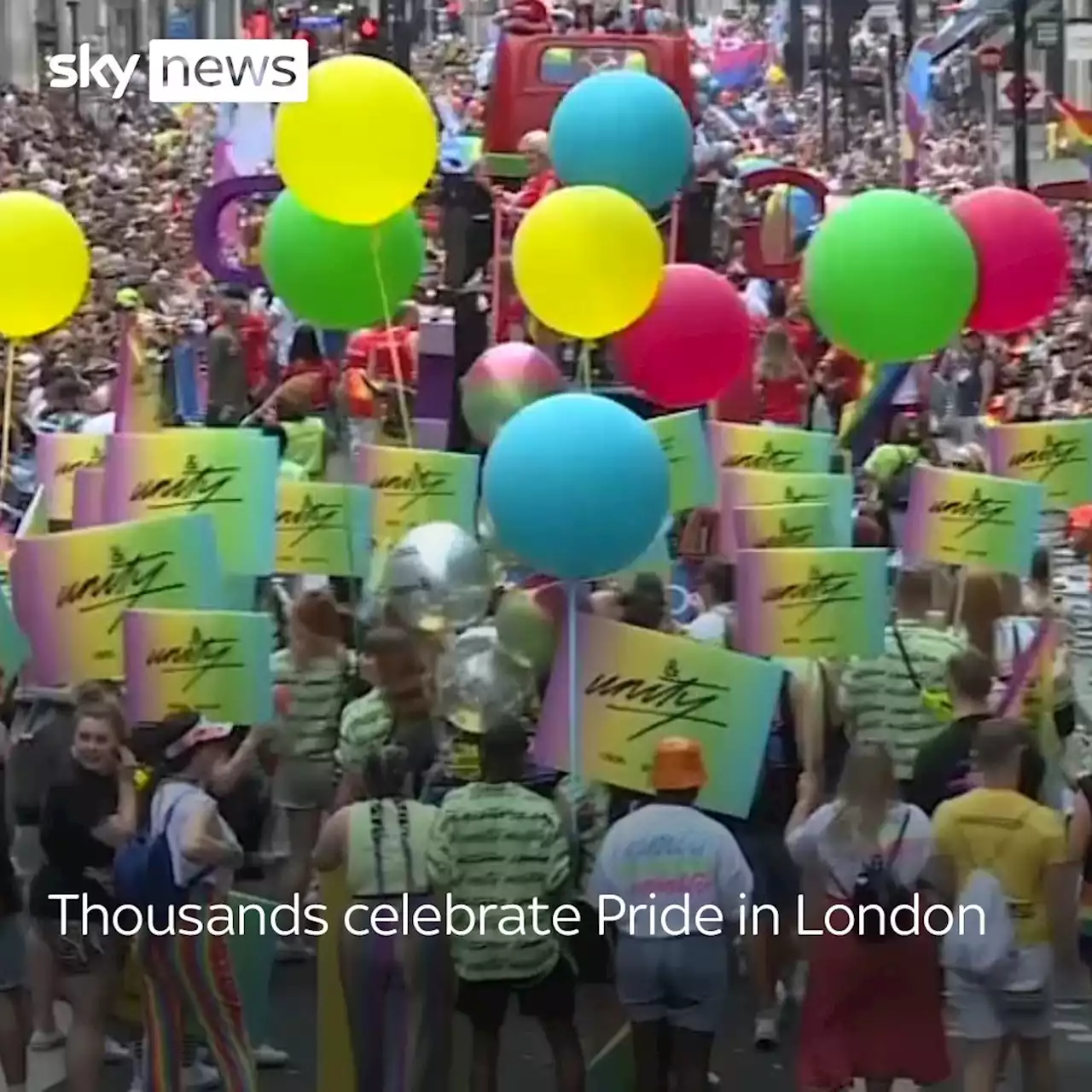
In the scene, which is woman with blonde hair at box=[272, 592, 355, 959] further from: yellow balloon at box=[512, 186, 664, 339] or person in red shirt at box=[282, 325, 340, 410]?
person in red shirt at box=[282, 325, 340, 410]

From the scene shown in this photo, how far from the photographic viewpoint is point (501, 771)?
6305 mm

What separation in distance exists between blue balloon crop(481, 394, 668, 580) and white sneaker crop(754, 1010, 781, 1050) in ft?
4.84

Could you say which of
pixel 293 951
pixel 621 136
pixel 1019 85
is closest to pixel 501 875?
pixel 293 951

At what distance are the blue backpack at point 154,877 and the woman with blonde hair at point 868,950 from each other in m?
1.44

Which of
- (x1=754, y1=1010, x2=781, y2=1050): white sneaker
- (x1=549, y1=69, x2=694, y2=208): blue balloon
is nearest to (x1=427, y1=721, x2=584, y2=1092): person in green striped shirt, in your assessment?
(x1=754, y1=1010, x2=781, y2=1050): white sneaker

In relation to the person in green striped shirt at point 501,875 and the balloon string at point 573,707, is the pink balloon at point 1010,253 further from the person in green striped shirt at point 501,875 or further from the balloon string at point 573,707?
the person in green striped shirt at point 501,875

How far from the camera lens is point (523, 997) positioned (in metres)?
6.48

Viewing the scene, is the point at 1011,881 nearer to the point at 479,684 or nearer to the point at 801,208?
the point at 479,684

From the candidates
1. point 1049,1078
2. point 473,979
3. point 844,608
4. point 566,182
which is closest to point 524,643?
point 844,608

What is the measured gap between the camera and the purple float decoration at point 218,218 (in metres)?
12.0

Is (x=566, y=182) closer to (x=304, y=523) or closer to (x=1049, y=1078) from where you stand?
(x=304, y=523)

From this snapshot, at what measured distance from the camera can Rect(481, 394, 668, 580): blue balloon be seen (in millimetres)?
6758

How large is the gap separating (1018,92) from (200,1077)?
48.1 ft

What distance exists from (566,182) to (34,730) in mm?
4115
